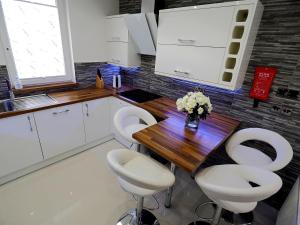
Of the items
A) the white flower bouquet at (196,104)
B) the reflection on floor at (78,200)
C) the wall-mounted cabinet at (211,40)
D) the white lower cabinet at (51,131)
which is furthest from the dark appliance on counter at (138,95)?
the reflection on floor at (78,200)

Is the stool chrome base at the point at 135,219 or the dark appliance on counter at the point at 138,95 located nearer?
the stool chrome base at the point at 135,219

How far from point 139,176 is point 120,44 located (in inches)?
83.3

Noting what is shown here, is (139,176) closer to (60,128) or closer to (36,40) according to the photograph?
(60,128)

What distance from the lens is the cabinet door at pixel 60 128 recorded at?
196 centimetres

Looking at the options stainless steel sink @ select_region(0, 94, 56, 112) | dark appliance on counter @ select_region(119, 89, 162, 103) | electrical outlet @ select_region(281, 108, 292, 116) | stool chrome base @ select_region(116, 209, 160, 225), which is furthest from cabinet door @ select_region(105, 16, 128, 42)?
stool chrome base @ select_region(116, 209, 160, 225)

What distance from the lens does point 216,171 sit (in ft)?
4.22

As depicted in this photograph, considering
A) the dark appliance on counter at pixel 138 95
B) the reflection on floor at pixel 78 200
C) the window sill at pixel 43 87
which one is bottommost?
the reflection on floor at pixel 78 200

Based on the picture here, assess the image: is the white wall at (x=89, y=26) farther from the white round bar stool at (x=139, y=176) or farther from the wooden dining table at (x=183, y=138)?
the white round bar stool at (x=139, y=176)

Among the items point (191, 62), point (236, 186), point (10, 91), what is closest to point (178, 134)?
point (236, 186)

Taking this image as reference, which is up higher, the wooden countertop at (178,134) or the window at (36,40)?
the window at (36,40)

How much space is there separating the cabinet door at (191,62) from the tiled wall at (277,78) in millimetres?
333

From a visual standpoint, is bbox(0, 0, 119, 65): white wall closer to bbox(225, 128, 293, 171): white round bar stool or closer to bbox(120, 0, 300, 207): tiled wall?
bbox(120, 0, 300, 207): tiled wall

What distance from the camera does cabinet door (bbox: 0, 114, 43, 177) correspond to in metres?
1.71

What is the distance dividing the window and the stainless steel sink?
251mm
